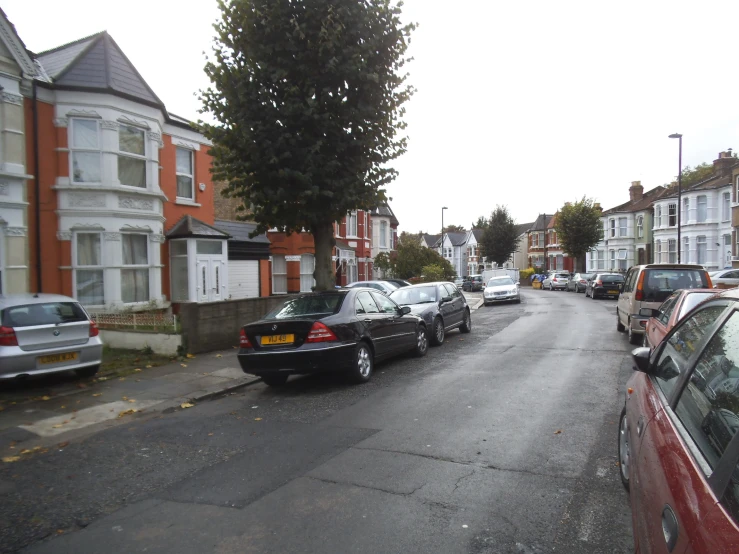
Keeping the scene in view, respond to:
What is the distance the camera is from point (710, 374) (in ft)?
7.92

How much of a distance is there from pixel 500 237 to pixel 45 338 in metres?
59.1

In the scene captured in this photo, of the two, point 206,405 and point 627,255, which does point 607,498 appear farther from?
point 627,255

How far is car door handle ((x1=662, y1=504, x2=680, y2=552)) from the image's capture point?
1.86 meters

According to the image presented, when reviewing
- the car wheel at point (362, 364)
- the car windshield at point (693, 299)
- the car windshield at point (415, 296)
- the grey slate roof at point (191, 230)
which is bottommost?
the car wheel at point (362, 364)

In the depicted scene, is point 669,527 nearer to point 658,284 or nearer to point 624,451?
point 624,451

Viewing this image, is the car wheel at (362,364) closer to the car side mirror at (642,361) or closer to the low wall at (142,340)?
the low wall at (142,340)

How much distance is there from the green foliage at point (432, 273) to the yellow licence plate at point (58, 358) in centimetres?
2682

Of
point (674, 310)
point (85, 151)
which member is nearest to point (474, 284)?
point (85, 151)

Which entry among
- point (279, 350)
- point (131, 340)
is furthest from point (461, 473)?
point (131, 340)

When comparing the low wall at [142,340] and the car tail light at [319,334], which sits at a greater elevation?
the car tail light at [319,334]

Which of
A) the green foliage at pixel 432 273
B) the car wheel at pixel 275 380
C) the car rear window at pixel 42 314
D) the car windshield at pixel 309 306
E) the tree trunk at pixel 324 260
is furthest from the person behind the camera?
the green foliage at pixel 432 273

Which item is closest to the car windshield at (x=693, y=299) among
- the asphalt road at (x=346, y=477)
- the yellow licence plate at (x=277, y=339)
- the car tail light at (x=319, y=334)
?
the asphalt road at (x=346, y=477)

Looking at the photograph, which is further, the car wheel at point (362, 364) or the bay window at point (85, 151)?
the bay window at point (85, 151)

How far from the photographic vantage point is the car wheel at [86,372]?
359 inches
